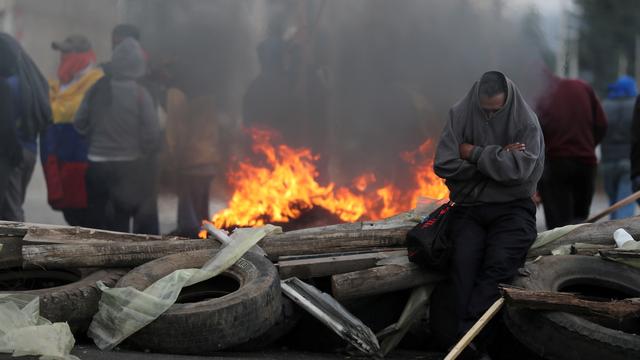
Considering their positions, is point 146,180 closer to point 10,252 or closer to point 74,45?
point 74,45

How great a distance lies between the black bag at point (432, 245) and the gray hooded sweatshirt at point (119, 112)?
14.1 feet

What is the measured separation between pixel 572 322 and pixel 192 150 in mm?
5886

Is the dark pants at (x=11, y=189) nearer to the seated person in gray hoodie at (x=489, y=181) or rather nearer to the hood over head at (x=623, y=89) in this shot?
the seated person in gray hoodie at (x=489, y=181)

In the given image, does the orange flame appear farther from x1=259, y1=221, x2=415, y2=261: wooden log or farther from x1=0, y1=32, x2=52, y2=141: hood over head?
x1=259, y1=221, x2=415, y2=261: wooden log

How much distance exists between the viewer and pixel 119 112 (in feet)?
26.9

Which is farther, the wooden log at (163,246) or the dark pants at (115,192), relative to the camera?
the dark pants at (115,192)

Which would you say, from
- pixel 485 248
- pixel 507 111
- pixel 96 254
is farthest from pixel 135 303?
pixel 507 111

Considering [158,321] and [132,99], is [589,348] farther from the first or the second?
[132,99]

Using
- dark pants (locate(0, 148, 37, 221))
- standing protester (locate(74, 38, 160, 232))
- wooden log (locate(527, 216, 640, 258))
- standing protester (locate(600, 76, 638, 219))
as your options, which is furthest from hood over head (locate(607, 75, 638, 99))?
dark pants (locate(0, 148, 37, 221))

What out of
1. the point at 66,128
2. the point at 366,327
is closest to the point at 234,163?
the point at 66,128

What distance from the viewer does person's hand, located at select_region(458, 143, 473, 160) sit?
4.74 meters

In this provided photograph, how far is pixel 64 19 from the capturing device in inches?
438

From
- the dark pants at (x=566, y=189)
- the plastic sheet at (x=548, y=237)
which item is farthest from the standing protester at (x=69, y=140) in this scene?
the plastic sheet at (x=548, y=237)

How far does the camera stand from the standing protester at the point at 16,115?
25.6 ft
